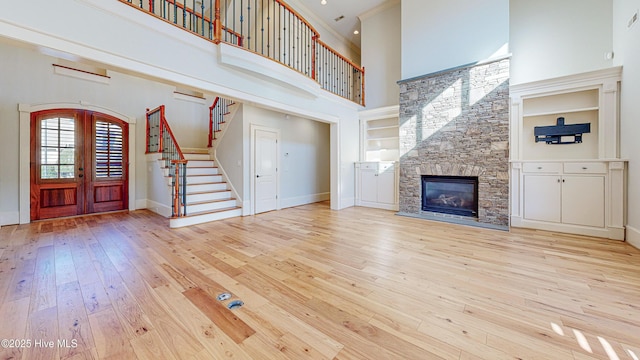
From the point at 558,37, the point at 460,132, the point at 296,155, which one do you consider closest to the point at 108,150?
the point at 296,155

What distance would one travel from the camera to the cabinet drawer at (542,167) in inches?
155

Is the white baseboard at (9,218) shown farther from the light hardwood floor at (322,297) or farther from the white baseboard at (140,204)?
the white baseboard at (140,204)

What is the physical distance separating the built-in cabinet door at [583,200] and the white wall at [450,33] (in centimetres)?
259

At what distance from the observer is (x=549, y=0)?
4398 millimetres

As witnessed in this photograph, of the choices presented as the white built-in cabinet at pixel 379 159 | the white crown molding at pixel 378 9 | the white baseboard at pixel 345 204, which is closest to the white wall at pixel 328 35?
the white crown molding at pixel 378 9

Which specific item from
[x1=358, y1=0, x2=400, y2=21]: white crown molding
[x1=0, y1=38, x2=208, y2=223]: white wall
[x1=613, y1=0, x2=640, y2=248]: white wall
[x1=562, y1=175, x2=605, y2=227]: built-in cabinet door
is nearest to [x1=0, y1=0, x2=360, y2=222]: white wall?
[x1=0, y1=38, x2=208, y2=223]: white wall

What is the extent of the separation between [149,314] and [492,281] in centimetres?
307

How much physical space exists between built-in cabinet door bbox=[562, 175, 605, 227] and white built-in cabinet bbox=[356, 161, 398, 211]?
299 cm

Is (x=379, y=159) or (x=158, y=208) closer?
(x=158, y=208)

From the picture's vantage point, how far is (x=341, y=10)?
662cm

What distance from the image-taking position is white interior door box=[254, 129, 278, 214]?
568 centimetres

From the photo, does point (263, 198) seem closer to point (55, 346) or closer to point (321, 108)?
point (321, 108)

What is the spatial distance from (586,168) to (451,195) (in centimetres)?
201

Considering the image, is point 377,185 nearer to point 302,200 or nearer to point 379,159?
point 379,159
